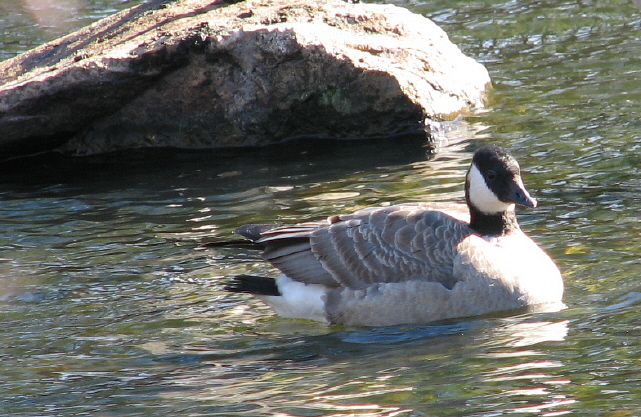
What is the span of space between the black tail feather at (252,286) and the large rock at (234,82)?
4616 millimetres

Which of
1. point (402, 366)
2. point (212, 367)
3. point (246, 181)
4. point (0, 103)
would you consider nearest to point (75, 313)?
point (212, 367)

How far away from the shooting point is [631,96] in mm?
12055

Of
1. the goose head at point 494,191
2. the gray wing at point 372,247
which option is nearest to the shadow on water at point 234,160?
the gray wing at point 372,247

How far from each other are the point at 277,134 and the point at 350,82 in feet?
3.84

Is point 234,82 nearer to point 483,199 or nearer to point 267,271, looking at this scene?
point 267,271

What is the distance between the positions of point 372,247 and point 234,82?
4.88 m

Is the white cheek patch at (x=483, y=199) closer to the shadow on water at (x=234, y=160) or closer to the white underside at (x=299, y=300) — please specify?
the white underside at (x=299, y=300)

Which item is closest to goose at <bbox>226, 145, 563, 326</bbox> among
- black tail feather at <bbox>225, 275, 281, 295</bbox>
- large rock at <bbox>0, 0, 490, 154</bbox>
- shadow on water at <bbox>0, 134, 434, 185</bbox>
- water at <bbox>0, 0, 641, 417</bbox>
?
black tail feather at <bbox>225, 275, 281, 295</bbox>

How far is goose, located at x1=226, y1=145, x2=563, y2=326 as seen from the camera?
24.0ft

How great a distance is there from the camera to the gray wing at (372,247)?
24.5 feet

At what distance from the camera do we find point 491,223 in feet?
25.4

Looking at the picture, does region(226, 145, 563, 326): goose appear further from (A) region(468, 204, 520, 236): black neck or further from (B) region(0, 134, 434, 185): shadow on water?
(B) region(0, 134, 434, 185): shadow on water

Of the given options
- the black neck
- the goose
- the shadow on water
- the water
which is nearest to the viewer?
the water

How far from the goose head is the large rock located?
407 centimetres
